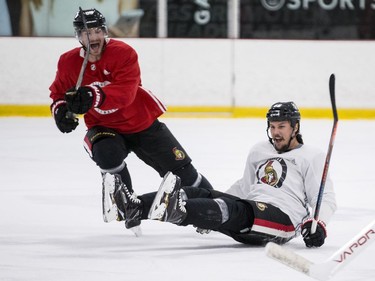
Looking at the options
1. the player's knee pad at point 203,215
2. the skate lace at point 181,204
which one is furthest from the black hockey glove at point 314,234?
the skate lace at point 181,204

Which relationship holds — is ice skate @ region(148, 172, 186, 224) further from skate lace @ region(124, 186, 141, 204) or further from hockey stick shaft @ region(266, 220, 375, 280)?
hockey stick shaft @ region(266, 220, 375, 280)

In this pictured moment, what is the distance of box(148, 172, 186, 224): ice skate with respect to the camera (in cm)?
343

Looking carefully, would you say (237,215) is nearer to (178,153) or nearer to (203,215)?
(203,215)

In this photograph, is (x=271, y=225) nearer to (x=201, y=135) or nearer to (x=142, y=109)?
(x=142, y=109)

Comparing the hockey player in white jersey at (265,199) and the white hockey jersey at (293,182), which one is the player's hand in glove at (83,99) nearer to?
the hockey player in white jersey at (265,199)

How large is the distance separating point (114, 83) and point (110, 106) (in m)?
Answer: 0.10

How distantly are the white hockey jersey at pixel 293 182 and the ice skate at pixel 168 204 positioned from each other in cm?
33

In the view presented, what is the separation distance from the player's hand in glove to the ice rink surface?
1.48 ft

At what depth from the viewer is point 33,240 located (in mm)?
3795

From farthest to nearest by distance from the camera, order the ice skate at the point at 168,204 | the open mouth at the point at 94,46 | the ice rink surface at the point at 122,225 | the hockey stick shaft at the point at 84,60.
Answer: the open mouth at the point at 94,46 < the hockey stick shaft at the point at 84,60 < the ice skate at the point at 168,204 < the ice rink surface at the point at 122,225

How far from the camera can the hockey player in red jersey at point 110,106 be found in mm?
3899

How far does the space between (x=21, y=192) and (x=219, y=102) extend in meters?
4.27

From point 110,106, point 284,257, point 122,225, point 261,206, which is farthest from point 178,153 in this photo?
point 284,257

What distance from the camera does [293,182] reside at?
Result: 371 centimetres
